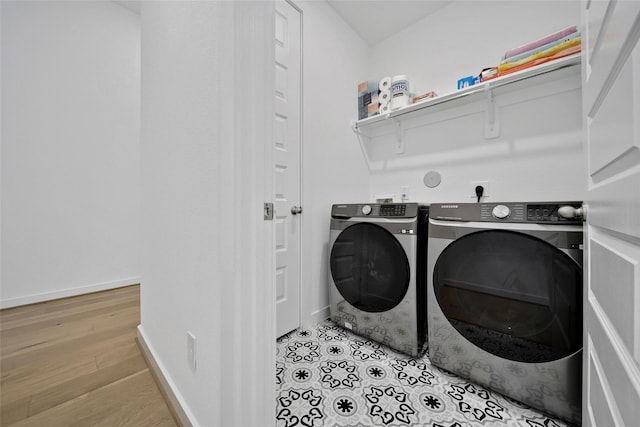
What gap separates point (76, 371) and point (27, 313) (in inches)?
47.5

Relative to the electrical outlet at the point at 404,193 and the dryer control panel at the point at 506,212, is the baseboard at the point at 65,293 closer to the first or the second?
the electrical outlet at the point at 404,193

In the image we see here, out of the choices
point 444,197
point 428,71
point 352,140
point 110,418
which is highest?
point 428,71

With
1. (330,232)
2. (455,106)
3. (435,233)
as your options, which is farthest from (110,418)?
(455,106)

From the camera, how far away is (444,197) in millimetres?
1808

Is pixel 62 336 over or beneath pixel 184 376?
beneath

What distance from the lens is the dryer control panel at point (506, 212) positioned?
935 mm

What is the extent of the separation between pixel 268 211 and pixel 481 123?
5.70 feet

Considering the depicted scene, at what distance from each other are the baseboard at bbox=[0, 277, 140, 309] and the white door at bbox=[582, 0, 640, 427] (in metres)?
3.30

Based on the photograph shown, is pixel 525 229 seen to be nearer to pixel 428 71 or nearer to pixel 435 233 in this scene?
pixel 435 233

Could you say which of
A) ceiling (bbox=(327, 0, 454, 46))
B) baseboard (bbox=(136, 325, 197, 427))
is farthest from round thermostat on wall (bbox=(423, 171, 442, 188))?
baseboard (bbox=(136, 325, 197, 427))

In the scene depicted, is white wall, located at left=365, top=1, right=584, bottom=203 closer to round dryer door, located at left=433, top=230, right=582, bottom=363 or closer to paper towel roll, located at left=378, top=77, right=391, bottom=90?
paper towel roll, located at left=378, top=77, right=391, bottom=90

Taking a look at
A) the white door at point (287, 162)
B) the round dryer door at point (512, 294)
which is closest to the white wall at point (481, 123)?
the round dryer door at point (512, 294)

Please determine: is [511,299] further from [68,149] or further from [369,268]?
[68,149]

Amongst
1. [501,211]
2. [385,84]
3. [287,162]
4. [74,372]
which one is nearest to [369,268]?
[501,211]
